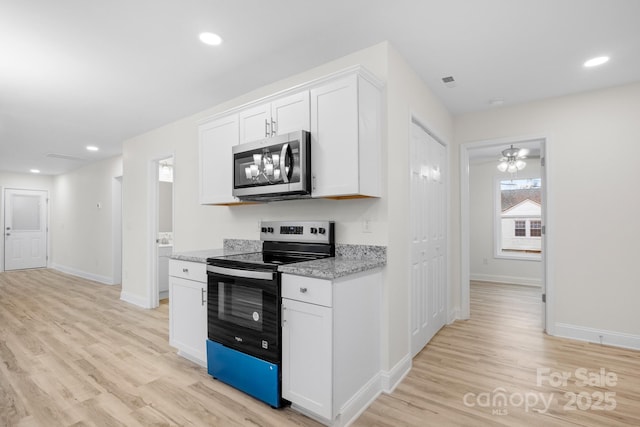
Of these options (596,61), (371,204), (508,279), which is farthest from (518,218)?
(371,204)

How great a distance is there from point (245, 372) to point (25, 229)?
9.47 meters

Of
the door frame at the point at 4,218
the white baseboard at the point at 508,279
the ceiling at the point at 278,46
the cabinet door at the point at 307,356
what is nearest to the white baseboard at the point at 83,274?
the door frame at the point at 4,218

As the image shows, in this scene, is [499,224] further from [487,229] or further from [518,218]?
[518,218]

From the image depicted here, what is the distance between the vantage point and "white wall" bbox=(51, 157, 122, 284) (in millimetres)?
6596

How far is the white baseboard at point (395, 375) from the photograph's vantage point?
2.29m

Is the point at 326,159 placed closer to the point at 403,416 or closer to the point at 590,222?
the point at 403,416

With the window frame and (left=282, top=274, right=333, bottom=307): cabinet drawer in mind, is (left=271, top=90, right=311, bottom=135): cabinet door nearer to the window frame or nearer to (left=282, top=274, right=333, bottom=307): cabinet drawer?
(left=282, top=274, right=333, bottom=307): cabinet drawer

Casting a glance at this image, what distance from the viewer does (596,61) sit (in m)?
2.70

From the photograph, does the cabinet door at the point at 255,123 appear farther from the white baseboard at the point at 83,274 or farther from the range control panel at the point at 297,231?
the white baseboard at the point at 83,274

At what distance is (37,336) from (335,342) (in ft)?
11.7

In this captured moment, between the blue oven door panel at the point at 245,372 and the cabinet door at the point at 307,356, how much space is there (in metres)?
0.08

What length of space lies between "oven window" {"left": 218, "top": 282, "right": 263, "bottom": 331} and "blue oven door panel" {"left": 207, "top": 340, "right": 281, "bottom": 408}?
219mm

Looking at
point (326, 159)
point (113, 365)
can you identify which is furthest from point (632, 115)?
point (113, 365)

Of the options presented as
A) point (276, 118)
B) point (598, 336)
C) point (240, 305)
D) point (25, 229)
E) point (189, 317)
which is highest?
point (276, 118)
